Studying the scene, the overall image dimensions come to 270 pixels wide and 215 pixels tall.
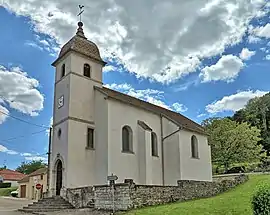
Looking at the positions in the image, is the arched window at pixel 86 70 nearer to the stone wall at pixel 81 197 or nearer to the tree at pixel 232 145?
the stone wall at pixel 81 197

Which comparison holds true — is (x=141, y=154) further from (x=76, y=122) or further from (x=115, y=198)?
(x=115, y=198)

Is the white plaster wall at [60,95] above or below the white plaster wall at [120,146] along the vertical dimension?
above

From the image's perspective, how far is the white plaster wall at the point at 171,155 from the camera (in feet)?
87.4

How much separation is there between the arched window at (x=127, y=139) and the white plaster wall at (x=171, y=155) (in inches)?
170

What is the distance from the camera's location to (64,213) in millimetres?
17344

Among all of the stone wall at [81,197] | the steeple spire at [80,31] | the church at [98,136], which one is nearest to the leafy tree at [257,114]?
the church at [98,136]

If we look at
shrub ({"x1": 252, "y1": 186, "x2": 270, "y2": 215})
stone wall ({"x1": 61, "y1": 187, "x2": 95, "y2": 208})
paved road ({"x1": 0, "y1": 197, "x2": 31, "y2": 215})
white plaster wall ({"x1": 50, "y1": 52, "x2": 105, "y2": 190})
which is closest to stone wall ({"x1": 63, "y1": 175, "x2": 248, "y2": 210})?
stone wall ({"x1": 61, "y1": 187, "x2": 95, "y2": 208})

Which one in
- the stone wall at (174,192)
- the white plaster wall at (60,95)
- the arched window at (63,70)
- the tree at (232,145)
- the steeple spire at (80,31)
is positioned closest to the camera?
the stone wall at (174,192)

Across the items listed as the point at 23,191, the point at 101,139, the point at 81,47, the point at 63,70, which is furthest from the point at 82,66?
the point at 23,191

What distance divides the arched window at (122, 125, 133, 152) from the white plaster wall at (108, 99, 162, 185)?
13.5 inches

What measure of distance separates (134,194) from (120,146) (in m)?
7.68

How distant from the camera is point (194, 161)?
28453 mm

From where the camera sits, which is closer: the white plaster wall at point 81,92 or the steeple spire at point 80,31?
the white plaster wall at point 81,92

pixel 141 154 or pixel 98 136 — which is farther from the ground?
pixel 98 136
